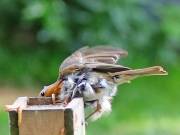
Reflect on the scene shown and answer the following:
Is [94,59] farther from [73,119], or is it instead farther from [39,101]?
[73,119]

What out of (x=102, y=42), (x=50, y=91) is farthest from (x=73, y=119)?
(x=102, y=42)

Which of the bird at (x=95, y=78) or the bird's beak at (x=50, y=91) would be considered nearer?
the bird's beak at (x=50, y=91)

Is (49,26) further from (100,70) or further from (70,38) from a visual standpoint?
(100,70)

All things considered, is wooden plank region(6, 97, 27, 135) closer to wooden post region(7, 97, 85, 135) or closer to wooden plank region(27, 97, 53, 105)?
wooden post region(7, 97, 85, 135)

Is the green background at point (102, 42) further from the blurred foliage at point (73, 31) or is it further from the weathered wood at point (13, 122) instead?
the weathered wood at point (13, 122)

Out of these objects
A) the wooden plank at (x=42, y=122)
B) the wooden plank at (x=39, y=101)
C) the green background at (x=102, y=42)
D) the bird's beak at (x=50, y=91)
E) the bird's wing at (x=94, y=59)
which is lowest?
the wooden plank at (x=42, y=122)

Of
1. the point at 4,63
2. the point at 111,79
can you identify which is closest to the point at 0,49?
the point at 4,63

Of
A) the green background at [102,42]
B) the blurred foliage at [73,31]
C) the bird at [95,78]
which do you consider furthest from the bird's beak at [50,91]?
the blurred foliage at [73,31]

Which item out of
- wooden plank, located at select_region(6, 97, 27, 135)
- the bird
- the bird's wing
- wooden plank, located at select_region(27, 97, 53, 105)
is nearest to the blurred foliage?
the bird's wing
